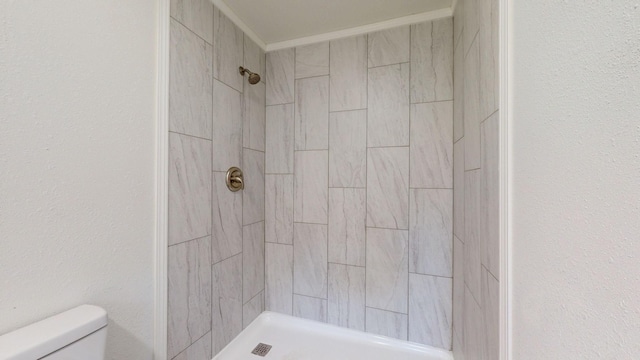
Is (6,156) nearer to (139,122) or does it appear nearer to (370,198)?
(139,122)

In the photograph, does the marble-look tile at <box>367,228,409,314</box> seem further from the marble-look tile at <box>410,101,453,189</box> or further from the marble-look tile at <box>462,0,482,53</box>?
the marble-look tile at <box>462,0,482,53</box>

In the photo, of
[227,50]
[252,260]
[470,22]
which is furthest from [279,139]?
[470,22]

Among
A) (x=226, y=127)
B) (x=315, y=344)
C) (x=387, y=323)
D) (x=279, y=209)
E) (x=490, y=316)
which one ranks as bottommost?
(x=315, y=344)

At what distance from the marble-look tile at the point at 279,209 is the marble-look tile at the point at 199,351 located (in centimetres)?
70

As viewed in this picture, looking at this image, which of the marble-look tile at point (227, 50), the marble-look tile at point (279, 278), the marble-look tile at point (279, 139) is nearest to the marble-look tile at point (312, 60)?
the marble-look tile at point (279, 139)

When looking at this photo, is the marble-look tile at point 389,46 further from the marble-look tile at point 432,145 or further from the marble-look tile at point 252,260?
the marble-look tile at point 252,260

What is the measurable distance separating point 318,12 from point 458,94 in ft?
3.14

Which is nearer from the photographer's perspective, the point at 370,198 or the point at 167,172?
the point at 167,172

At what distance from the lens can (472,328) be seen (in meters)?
1.07

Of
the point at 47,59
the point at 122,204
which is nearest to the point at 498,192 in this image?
the point at 122,204

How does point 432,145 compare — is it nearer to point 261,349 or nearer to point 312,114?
point 312,114
